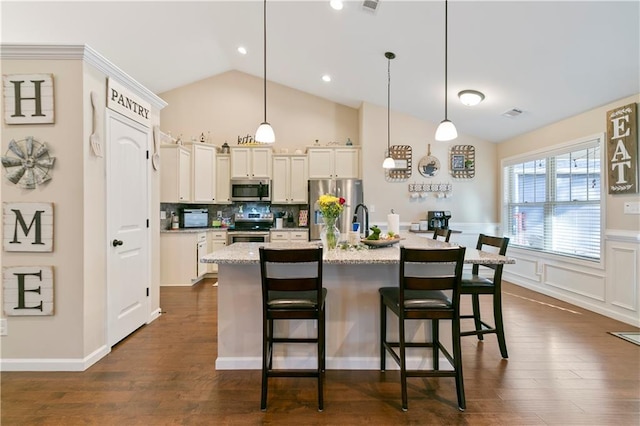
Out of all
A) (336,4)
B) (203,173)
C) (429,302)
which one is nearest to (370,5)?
(336,4)

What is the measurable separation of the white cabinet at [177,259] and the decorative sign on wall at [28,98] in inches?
110

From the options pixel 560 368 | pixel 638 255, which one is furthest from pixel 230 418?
pixel 638 255

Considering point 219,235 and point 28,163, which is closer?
point 28,163

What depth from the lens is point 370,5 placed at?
10.6 ft

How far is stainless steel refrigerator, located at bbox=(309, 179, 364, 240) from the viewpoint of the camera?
549 centimetres

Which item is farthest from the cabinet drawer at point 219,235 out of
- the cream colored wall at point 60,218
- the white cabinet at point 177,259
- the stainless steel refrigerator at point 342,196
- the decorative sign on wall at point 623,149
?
the decorative sign on wall at point 623,149

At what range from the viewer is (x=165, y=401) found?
1987 mm

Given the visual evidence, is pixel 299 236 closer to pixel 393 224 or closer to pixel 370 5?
pixel 393 224

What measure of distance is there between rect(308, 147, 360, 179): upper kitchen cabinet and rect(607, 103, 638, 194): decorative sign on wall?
11.4ft

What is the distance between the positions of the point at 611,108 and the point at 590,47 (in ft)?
3.57

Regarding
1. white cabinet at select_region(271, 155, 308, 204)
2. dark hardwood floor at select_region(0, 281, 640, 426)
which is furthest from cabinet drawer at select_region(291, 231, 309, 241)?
dark hardwood floor at select_region(0, 281, 640, 426)

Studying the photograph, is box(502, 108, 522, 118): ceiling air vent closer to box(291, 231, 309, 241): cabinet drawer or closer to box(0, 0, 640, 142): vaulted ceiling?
box(0, 0, 640, 142): vaulted ceiling

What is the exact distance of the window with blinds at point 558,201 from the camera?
3809 mm

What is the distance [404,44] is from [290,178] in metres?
3.03
